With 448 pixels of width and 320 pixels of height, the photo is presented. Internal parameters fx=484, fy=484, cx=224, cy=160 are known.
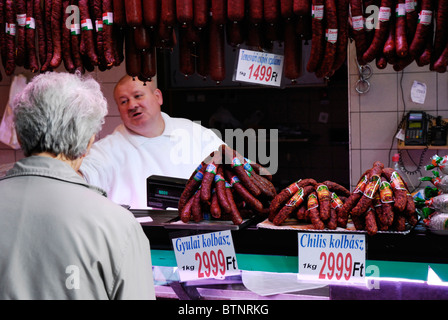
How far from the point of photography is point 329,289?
2.32m

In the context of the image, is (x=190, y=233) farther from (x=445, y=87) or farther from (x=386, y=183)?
(x=445, y=87)

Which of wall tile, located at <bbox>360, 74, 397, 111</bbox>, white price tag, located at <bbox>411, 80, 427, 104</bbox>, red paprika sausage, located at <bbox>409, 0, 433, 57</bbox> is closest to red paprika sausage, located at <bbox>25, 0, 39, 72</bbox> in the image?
red paprika sausage, located at <bbox>409, 0, 433, 57</bbox>

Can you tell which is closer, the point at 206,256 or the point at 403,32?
the point at 206,256

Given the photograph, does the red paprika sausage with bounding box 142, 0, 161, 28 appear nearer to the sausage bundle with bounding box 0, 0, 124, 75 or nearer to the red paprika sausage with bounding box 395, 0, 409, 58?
the sausage bundle with bounding box 0, 0, 124, 75

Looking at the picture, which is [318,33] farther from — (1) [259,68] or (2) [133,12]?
(2) [133,12]

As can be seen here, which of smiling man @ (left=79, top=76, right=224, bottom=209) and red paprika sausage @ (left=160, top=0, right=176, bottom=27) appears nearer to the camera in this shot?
red paprika sausage @ (left=160, top=0, right=176, bottom=27)

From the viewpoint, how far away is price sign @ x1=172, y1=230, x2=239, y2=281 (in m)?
2.46

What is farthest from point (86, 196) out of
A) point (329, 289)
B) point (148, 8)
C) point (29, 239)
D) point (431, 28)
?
point (431, 28)

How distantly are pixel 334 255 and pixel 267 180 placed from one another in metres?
0.65

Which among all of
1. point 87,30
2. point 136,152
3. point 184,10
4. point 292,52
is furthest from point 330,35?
point 136,152

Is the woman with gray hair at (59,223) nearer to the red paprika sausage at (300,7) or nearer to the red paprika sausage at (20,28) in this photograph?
the red paprika sausage at (300,7)

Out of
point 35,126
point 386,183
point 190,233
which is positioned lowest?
point 190,233

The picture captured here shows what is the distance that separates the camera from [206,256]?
250 centimetres

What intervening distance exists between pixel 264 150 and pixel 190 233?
214 inches
